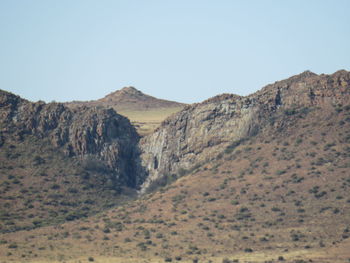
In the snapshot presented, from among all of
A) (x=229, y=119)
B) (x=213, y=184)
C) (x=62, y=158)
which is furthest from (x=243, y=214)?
(x=62, y=158)

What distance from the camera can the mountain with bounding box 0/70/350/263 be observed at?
110 m

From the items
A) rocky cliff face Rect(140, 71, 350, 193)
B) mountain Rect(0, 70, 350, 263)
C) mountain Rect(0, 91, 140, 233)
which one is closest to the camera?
mountain Rect(0, 70, 350, 263)

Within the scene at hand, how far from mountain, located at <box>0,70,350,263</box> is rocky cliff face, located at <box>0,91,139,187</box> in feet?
0.97

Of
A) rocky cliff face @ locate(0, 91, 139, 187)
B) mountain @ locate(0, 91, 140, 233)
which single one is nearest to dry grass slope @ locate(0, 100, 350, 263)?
mountain @ locate(0, 91, 140, 233)

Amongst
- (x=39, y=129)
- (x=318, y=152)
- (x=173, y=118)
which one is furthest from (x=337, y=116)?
(x=39, y=129)

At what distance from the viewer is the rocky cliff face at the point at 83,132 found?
154125 millimetres

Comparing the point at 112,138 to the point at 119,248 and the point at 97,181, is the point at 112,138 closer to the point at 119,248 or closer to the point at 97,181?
the point at 97,181

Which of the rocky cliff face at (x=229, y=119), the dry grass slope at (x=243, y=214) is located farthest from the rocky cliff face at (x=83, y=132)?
the dry grass slope at (x=243, y=214)

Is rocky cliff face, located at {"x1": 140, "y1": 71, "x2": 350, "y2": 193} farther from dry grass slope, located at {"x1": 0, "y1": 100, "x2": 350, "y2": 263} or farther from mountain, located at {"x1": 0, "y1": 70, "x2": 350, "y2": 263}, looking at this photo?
dry grass slope, located at {"x1": 0, "y1": 100, "x2": 350, "y2": 263}

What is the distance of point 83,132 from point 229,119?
27.4 meters

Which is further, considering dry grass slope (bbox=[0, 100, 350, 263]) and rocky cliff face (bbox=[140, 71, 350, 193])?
rocky cliff face (bbox=[140, 71, 350, 193])

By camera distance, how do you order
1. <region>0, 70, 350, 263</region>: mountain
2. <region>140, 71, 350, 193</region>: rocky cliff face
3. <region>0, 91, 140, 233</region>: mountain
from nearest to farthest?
<region>0, 70, 350, 263</region>: mountain < <region>0, 91, 140, 233</region>: mountain < <region>140, 71, 350, 193</region>: rocky cliff face

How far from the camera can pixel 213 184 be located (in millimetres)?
135875

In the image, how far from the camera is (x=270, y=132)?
144 m
